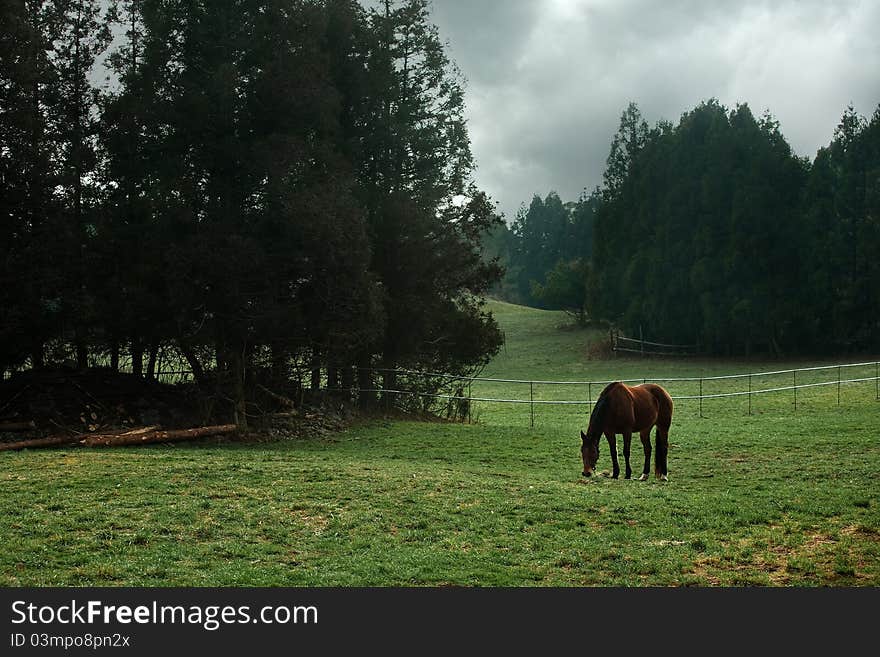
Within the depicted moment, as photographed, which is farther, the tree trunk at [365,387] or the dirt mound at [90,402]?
the tree trunk at [365,387]

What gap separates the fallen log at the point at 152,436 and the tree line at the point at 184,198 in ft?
3.67

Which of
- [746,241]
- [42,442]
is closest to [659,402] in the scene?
[42,442]

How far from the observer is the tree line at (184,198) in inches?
815

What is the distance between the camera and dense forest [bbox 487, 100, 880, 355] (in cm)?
5078

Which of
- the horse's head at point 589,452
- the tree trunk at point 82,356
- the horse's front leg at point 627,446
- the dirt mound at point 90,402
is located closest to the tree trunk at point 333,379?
the dirt mound at point 90,402

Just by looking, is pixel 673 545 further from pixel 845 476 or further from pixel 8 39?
pixel 8 39

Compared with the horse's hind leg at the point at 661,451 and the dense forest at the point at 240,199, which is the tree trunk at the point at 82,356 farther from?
the horse's hind leg at the point at 661,451

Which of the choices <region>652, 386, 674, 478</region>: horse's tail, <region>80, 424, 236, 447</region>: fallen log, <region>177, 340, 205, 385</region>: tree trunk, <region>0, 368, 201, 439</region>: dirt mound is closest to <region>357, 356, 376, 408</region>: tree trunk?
<region>177, 340, 205, 385</region>: tree trunk

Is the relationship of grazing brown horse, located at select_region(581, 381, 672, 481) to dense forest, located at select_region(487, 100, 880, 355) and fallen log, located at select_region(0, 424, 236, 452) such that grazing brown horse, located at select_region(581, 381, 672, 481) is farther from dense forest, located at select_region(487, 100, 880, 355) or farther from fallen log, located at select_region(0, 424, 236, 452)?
dense forest, located at select_region(487, 100, 880, 355)

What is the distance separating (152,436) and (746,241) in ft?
142

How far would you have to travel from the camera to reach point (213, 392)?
23078 millimetres

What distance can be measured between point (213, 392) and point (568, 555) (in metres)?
15.9

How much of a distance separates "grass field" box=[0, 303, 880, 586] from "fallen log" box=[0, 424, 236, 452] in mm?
496

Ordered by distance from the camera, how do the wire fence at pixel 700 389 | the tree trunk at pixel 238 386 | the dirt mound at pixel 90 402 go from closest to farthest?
the dirt mound at pixel 90 402 → the tree trunk at pixel 238 386 → the wire fence at pixel 700 389
